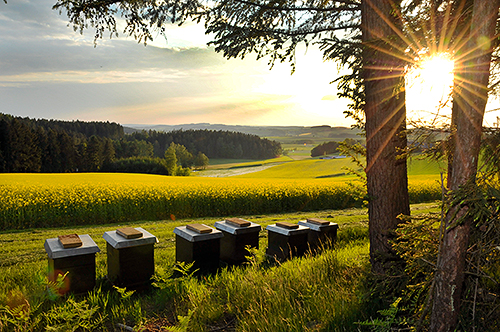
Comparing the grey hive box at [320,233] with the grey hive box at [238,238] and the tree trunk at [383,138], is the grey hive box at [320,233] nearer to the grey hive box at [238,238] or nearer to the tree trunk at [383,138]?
the grey hive box at [238,238]

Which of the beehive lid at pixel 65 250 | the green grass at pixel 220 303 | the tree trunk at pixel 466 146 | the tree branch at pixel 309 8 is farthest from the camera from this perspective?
the tree branch at pixel 309 8

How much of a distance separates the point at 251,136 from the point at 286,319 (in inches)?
3858

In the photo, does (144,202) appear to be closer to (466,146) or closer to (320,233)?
(320,233)

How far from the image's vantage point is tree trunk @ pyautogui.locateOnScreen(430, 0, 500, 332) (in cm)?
229

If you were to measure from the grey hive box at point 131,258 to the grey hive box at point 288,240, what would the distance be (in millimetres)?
2293

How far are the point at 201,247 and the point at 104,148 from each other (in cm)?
6451

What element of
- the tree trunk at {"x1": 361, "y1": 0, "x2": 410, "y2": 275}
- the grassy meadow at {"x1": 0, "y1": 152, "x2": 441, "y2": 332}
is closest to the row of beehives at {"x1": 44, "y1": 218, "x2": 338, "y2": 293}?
the grassy meadow at {"x1": 0, "y1": 152, "x2": 441, "y2": 332}

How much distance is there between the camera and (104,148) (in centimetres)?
6203

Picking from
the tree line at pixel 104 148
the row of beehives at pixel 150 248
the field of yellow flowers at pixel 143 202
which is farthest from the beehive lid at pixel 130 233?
the tree line at pixel 104 148

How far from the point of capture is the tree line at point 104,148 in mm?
44094

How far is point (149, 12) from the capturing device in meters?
5.47

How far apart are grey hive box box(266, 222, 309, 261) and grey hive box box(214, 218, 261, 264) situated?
46cm

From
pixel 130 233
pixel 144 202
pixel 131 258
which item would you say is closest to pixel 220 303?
pixel 131 258

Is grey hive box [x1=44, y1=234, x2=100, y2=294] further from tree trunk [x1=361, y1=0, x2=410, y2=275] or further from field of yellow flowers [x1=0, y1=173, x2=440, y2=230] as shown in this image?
field of yellow flowers [x1=0, y1=173, x2=440, y2=230]
